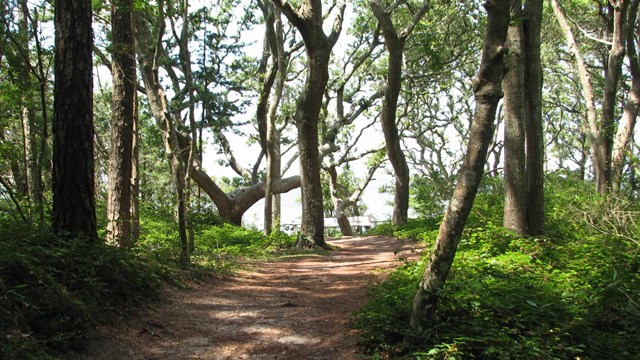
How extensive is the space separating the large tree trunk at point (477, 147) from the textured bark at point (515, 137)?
14.3ft

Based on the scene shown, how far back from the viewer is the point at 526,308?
415cm

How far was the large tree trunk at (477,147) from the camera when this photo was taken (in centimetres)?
388

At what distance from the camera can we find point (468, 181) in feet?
12.8

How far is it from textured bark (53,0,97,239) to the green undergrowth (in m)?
3.44

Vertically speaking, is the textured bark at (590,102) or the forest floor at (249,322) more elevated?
the textured bark at (590,102)

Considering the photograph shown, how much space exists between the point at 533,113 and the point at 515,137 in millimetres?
719

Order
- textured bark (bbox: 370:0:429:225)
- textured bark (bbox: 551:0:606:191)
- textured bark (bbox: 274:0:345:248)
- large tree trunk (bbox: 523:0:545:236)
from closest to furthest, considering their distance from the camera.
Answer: large tree trunk (bbox: 523:0:545:236)
textured bark (bbox: 274:0:345:248)
textured bark (bbox: 370:0:429:225)
textured bark (bbox: 551:0:606:191)

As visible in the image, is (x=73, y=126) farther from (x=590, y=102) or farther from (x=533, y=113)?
(x=590, y=102)

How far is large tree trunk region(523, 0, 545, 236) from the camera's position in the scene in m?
8.02

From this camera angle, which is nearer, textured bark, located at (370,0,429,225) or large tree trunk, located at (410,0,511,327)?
large tree trunk, located at (410,0,511,327)

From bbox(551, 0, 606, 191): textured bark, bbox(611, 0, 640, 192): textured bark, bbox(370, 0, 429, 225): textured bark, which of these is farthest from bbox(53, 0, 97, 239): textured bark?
bbox(551, 0, 606, 191): textured bark

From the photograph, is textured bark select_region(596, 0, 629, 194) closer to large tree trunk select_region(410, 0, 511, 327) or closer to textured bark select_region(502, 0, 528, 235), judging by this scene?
textured bark select_region(502, 0, 528, 235)

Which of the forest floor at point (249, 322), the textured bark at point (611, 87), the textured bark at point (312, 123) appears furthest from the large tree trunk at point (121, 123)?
the textured bark at point (611, 87)

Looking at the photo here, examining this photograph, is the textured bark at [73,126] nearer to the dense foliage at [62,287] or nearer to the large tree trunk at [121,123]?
the dense foliage at [62,287]
